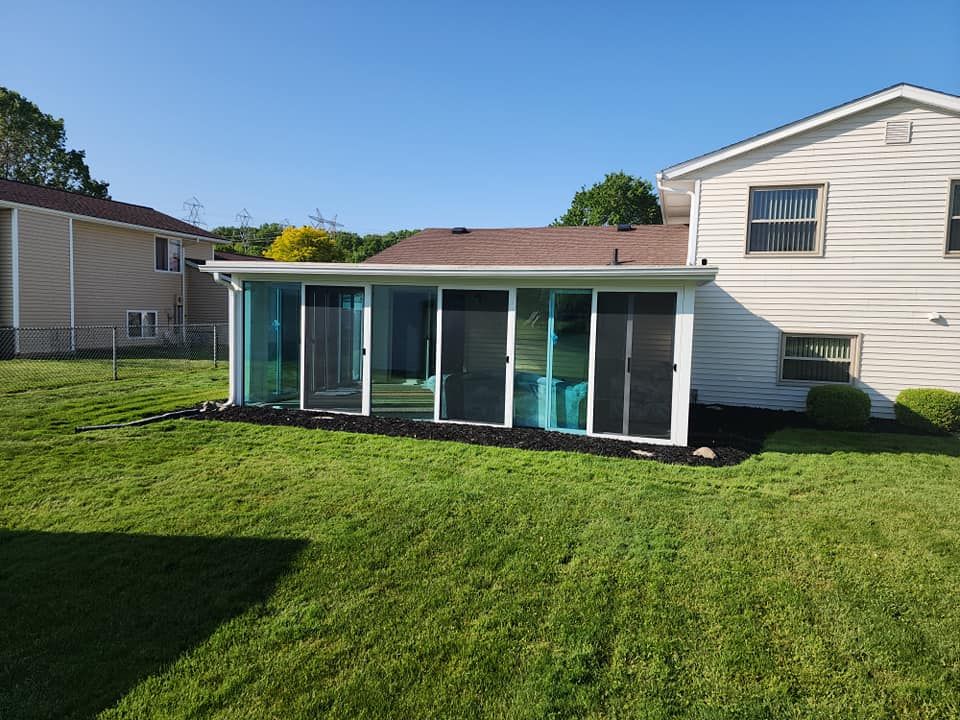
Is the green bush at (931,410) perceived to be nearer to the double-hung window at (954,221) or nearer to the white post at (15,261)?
the double-hung window at (954,221)

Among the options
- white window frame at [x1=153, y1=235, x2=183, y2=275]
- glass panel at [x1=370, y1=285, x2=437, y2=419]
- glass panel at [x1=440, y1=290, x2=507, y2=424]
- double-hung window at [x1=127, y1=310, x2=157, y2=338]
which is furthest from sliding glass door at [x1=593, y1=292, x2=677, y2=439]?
white window frame at [x1=153, y1=235, x2=183, y2=275]

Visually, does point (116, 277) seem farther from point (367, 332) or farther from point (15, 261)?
point (367, 332)

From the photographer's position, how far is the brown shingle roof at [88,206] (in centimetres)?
1632

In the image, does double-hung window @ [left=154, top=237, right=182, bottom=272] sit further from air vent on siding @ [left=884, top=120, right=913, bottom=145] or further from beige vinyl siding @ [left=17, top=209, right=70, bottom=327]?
air vent on siding @ [left=884, top=120, right=913, bottom=145]

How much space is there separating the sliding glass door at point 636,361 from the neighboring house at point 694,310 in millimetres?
18

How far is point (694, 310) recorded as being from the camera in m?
8.65

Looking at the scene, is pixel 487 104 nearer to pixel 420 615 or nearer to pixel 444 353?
pixel 444 353

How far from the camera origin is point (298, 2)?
30.9 feet

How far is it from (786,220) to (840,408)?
3485 millimetres

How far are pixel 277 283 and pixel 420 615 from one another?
22.5ft

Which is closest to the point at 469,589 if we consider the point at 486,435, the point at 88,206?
the point at 486,435

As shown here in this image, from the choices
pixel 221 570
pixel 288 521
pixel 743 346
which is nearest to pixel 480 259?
pixel 743 346

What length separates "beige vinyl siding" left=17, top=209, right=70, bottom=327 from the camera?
15875 millimetres

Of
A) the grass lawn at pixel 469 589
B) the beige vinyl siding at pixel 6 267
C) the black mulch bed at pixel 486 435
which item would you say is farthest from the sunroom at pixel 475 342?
the beige vinyl siding at pixel 6 267
